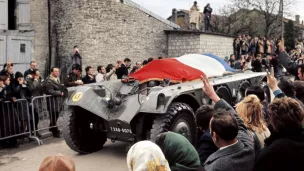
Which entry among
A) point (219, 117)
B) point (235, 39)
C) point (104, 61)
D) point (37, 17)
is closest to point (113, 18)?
point (104, 61)

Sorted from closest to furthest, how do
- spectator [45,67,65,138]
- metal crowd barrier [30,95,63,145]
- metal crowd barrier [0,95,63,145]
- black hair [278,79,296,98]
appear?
1. black hair [278,79,296,98]
2. metal crowd barrier [0,95,63,145]
3. metal crowd barrier [30,95,63,145]
4. spectator [45,67,65,138]

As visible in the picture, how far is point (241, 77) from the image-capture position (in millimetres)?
9547

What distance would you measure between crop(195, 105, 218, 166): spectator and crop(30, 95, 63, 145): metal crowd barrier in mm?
5539

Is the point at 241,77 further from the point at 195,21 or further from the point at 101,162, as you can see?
the point at 195,21

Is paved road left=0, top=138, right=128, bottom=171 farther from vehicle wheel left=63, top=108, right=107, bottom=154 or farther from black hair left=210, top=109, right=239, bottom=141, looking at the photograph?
black hair left=210, top=109, right=239, bottom=141

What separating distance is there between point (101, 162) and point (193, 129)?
177 cm

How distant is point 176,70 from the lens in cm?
808

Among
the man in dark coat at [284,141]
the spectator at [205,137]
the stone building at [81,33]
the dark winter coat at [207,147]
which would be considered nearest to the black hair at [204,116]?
the spectator at [205,137]

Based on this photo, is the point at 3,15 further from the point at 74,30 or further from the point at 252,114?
the point at 252,114

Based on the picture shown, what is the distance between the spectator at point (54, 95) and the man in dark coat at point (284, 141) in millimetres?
6635

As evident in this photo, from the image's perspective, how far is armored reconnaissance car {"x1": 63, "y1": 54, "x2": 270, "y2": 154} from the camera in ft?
21.2

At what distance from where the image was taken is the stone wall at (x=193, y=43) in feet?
64.6

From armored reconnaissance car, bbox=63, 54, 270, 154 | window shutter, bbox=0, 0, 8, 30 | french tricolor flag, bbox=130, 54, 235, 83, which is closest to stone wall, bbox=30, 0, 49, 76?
window shutter, bbox=0, 0, 8, 30

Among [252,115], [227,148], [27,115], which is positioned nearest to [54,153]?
[27,115]
